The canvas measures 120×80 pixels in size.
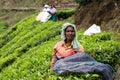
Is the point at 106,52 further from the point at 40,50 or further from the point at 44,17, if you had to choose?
the point at 44,17

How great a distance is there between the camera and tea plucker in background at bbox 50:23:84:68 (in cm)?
747

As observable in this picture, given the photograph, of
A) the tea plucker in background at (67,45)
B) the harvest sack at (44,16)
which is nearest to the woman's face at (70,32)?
the tea plucker in background at (67,45)

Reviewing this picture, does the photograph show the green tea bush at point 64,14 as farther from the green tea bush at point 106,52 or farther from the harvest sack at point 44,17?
the green tea bush at point 106,52

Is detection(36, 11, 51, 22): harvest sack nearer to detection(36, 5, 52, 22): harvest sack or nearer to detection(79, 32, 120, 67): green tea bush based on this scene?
detection(36, 5, 52, 22): harvest sack

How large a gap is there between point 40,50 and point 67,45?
4.55 meters

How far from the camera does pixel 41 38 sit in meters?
16.8

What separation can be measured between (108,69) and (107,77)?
0.17 meters

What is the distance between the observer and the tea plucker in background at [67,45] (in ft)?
24.5

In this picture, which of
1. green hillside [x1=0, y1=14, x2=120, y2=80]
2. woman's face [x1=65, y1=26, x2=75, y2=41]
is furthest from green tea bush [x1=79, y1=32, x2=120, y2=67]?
woman's face [x1=65, y1=26, x2=75, y2=41]

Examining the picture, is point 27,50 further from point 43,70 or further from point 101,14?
point 43,70

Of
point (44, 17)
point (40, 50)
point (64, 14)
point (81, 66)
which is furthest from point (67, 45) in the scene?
point (64, 14)

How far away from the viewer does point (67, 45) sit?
7.67 m

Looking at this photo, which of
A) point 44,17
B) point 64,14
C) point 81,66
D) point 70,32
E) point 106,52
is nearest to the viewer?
point 81,66

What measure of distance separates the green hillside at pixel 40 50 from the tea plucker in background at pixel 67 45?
398 millimetres
